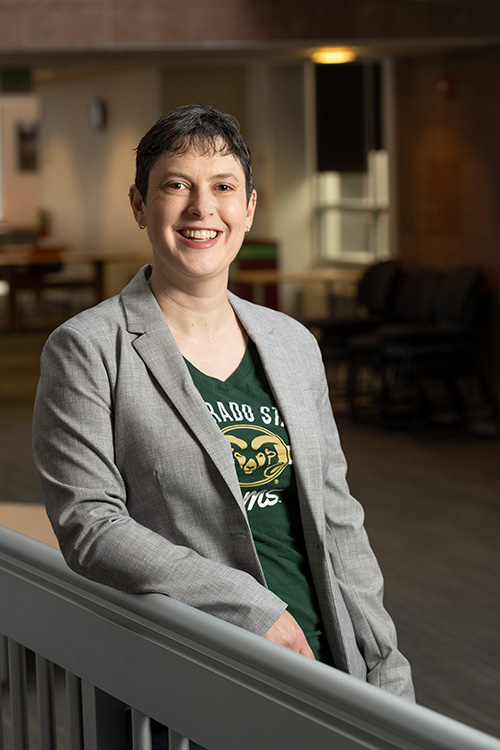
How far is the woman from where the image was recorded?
4.53ft

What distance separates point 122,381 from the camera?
1450mm

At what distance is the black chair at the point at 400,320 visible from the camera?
26.5 feet

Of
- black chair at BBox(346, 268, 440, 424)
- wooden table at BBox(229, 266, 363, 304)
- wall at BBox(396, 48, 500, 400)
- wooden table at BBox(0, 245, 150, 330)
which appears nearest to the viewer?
wall at BBox(396, 48, 500, 400)

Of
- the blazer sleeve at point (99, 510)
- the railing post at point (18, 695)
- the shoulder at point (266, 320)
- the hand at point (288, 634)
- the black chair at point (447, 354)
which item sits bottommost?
the black chair at point (447, 354)

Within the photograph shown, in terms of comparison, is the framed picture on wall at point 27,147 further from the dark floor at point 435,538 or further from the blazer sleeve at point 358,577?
the blazer sleeve at point 358,577

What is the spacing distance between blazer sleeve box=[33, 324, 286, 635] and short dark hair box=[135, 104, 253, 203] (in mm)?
282

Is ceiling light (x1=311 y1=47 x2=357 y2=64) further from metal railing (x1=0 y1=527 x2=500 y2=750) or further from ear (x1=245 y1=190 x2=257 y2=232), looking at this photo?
metal railing (x1=0 y1=527 x2=500 y2=750)

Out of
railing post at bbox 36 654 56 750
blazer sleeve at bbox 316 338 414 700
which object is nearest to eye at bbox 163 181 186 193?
blazer sleeve at bbox 316 338 414 700

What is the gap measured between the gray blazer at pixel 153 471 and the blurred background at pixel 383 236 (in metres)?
2.03

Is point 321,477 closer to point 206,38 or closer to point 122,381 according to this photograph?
point 122,381

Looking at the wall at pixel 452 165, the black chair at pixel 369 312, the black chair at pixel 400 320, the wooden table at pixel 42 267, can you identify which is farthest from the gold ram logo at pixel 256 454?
the wooden table at pixel 42 267

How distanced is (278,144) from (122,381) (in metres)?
10.8

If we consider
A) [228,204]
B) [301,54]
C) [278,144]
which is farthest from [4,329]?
[228,204]

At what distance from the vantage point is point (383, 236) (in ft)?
36.5
